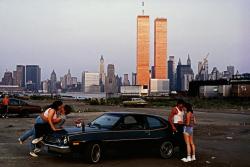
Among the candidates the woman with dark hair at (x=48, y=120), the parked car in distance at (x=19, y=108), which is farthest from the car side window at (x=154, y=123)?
the parked car in distance at (x=19, y=108)

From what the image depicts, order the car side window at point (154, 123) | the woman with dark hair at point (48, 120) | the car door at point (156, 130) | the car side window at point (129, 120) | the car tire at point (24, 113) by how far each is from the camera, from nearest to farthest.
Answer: the woman with dark hair at point (48, 120) → the car side window at point (129, 120) → the car door at point (156, 130) → the car side window at point (154, 123) → the car tire at point (24, 113)

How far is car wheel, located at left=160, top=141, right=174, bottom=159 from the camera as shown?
40.9 feet

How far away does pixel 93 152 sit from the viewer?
437 inches

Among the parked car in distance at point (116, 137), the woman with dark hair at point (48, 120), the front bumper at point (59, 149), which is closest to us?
the front bumper at point (59, 149)

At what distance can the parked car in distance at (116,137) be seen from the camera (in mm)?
10961

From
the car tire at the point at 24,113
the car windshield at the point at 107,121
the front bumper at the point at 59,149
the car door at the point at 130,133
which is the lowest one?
the car tire at the point at 24,113

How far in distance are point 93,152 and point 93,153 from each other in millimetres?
26

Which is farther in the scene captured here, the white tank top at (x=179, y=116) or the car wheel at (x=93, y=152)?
the white tank top at (x=179, y=116)

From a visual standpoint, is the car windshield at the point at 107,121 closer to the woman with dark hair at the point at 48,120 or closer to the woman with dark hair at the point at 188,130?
the woman with dark hair at the point at 48,120

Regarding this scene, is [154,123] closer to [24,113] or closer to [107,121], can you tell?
[107,121]

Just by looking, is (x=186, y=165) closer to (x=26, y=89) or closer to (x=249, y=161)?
(x=249, y=161)

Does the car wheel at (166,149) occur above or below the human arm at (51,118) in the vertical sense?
below

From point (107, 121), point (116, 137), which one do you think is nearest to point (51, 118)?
point (107, 121)

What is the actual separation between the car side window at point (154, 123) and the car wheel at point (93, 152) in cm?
191
